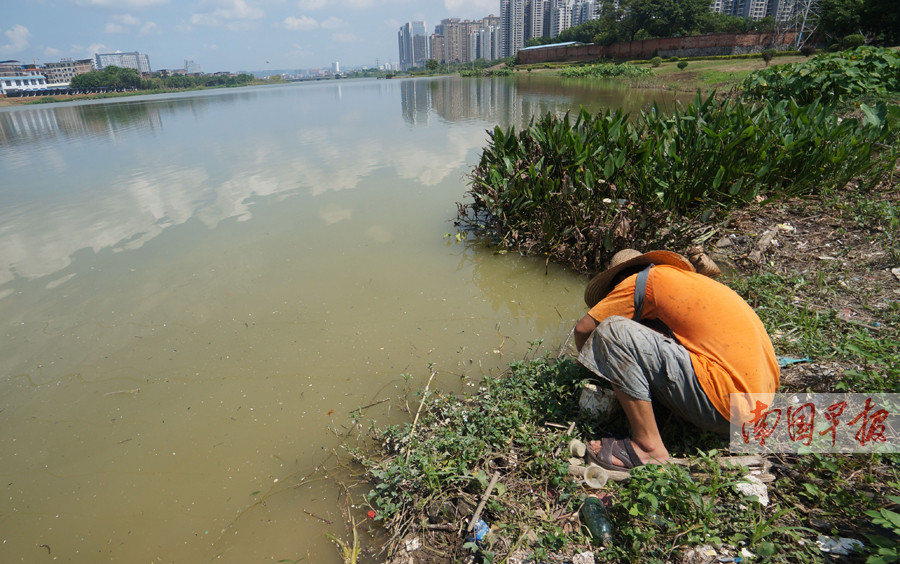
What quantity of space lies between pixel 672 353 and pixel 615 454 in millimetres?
530

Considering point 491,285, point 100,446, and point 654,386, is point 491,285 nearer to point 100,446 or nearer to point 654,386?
point 654,386

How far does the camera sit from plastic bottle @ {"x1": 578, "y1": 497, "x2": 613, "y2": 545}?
5.65 ft

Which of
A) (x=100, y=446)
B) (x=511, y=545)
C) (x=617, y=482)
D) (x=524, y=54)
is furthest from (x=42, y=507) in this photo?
(x=524, y=54)

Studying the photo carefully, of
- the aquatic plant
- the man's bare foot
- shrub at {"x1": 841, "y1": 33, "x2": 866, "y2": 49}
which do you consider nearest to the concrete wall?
shrub at {"x1": 841, "y1": 33, "x2": 866, "y2": 49}

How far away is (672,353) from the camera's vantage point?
1.95m

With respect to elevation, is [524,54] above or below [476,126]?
above

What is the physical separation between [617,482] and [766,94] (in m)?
8.62

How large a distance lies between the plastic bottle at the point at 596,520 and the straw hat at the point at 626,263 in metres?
1.06

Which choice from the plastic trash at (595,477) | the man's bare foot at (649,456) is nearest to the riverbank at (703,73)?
the man's bare foot at (649,456)

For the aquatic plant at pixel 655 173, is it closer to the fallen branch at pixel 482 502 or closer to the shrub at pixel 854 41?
the fallen branch at pixel 482 502

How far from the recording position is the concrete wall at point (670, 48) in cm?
3919

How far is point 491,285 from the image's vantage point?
4535 millimetres

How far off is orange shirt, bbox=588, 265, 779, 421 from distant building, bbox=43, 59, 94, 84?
13700 cm

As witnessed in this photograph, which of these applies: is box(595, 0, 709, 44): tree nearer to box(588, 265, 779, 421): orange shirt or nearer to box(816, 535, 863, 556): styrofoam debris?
box(588, 265, 779, 421): orange shirt
